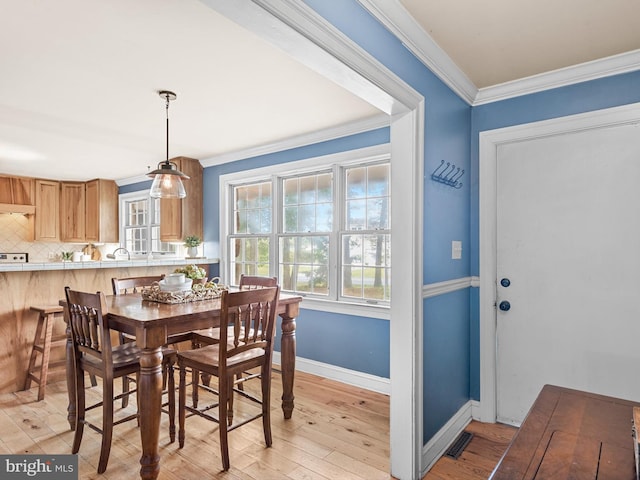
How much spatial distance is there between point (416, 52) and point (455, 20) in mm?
234

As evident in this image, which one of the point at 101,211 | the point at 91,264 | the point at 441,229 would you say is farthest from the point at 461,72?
the point at 101,211

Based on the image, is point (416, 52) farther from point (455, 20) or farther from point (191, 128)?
point (191, 128)

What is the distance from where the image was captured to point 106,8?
1.80m

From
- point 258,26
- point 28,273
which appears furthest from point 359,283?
point 28,273

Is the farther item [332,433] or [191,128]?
[191,128]

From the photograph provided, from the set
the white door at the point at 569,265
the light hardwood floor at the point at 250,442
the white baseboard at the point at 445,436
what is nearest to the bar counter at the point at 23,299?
the light hardwood floor at the point at 250,442

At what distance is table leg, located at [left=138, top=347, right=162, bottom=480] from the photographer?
6.46ft

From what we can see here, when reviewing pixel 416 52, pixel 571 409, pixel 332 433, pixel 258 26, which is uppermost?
pixel 416 52

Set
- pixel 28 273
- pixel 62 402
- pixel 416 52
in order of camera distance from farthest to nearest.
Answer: pixel 28 273 < pixel 62 402 < pixel 416 52

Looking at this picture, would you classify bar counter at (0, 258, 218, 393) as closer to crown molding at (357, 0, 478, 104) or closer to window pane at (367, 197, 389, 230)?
window pane at (367, 197, 389, 230)

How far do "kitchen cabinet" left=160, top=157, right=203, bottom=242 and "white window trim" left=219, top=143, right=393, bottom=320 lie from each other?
411 mm

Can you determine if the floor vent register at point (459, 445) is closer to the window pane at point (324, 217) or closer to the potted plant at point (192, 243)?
the window pane at point (324, 217)

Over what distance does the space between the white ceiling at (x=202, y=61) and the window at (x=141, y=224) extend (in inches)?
77.6

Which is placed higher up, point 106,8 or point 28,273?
point 106,8
